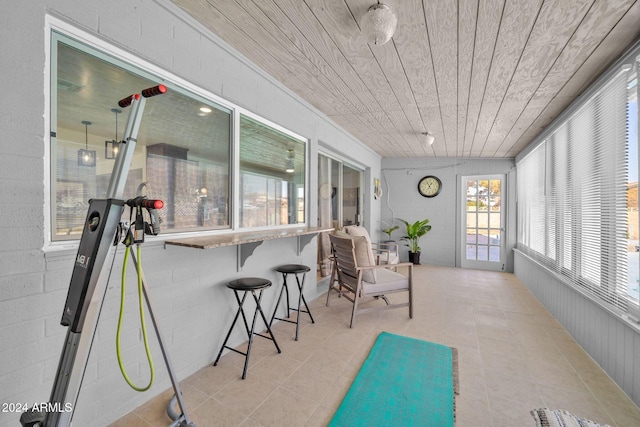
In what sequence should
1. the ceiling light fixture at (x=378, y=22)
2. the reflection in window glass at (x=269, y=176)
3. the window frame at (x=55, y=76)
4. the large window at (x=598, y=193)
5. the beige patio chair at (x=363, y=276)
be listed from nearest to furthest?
1. the window frame at (x=55, y=76)
2. the ceiling light fixture at (x=378, y=22)
3. the large window at (x=598, y=193)
4. the reflection in window glass at (x=269, y=176)
5. the beige patio chair at (x=363, y=276)

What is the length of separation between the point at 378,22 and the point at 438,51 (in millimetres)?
753

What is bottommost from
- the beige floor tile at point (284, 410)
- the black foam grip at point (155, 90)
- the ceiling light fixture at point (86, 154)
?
the beige floor tile at point (284, 410)

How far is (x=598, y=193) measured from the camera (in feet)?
7.65

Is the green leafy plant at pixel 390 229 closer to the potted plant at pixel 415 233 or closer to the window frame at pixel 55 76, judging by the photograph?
the potted plant at pixel 415 233

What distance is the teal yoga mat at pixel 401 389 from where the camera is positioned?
1.64 m

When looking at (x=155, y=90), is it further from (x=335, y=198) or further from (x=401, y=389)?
(x=335, y=198)

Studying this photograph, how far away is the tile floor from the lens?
168cm

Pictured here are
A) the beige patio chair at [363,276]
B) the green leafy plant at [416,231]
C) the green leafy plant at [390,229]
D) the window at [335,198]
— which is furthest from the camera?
the green leafy plant at [390,229]

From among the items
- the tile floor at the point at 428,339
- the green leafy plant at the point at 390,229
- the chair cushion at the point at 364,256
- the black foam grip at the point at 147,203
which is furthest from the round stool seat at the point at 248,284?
the green leafy plant at the point at 390,229

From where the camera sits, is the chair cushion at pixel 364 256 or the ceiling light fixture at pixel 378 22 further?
the chair cushion at pixel 364 256

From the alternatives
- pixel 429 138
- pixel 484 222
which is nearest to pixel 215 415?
pixel 429 138

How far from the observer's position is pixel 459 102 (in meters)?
3.06

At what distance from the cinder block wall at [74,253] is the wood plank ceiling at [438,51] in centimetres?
27

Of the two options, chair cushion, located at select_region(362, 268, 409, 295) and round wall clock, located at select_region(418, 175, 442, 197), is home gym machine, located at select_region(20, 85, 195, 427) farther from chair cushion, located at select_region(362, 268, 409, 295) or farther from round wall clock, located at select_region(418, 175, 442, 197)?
round wall clock, located at select_region(418, 175, 442, 197)
